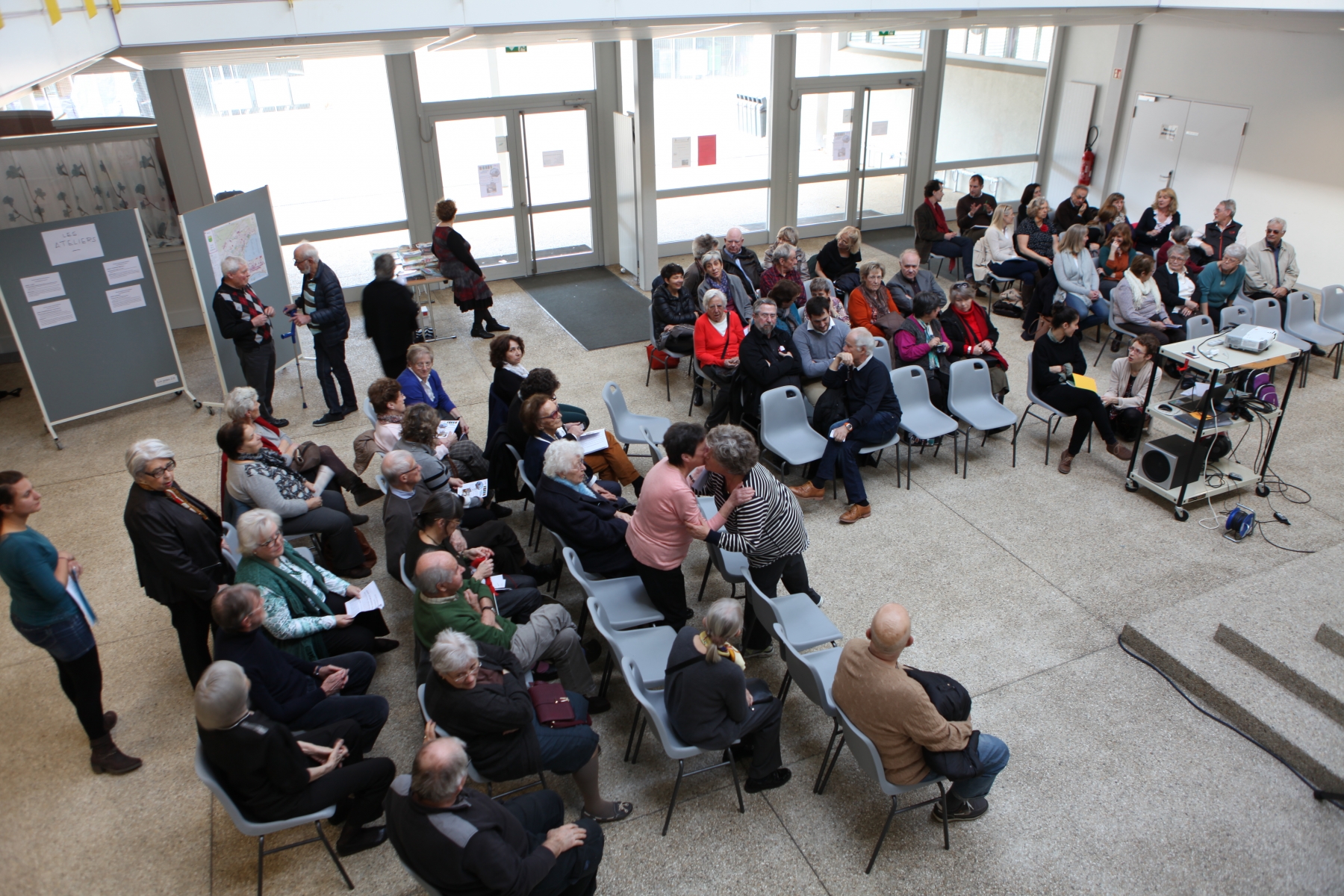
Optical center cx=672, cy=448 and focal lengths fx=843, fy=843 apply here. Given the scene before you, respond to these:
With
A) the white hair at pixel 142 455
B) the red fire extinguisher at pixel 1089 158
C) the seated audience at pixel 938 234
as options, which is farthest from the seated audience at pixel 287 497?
the red fire extinguisher at pixel 1089 158

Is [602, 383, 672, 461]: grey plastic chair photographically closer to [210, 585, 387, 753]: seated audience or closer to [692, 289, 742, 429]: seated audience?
[692, 289, 742, 429]: seated audience

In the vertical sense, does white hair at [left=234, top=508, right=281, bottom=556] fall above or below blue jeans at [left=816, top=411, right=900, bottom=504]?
above

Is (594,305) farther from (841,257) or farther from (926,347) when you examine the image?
(926,347)

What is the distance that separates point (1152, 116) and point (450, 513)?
12158 millimetres

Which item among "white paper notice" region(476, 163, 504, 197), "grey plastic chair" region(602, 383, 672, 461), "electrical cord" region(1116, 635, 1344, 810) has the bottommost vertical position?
"electrical cord" region(1116, 635, 1344, 810)

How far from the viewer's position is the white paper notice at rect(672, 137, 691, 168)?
452 inches

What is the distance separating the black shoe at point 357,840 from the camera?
12.4 ft

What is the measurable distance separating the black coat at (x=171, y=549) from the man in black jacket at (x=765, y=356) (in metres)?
3.99

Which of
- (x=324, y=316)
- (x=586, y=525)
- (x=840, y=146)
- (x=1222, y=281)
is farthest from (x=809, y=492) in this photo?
(x=840, y=146)

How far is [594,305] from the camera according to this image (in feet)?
34.3

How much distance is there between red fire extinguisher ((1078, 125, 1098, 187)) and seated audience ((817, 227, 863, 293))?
5914 millimetres

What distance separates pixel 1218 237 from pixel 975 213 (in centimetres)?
277

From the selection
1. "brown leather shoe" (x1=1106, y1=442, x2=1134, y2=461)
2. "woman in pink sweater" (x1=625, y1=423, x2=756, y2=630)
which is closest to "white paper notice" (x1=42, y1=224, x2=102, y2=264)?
"woman in pink sweater" (x1=625, y1=423, x2=756, y2=630)

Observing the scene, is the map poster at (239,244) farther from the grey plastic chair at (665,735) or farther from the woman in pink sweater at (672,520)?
the grey plastic chair at (665,735)
